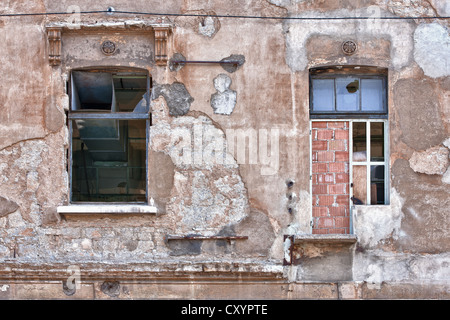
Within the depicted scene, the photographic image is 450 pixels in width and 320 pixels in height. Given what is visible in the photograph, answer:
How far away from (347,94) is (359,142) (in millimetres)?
631

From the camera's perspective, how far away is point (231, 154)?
7.40 metres

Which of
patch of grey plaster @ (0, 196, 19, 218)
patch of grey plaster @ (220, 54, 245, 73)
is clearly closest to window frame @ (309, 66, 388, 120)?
patch of grey plaster @ (220, 54, 245, 73)

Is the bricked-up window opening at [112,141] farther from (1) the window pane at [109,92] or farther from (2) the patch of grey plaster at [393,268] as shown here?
(2) the patch of grey plaster at [393,268]

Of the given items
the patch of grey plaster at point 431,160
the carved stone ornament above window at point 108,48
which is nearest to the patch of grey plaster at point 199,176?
the carved stone ornament above window at point 108,48

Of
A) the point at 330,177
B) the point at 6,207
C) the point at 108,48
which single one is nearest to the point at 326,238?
the point at 330,177

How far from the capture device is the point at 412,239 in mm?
7328

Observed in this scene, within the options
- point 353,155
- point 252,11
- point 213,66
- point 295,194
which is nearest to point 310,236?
point 295,194

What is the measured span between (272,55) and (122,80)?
76.5 inches

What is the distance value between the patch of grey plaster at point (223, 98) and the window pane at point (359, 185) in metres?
1.76

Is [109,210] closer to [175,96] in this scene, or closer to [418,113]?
[175,96]

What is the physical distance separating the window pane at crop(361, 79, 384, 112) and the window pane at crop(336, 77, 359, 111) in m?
0.09

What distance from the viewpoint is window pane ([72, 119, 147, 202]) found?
24.8ft

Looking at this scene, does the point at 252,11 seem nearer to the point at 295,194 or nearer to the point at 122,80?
the point at 122,80

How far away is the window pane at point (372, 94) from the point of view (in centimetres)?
761
